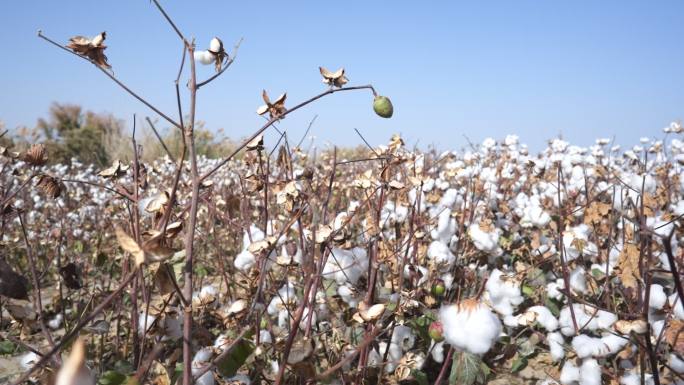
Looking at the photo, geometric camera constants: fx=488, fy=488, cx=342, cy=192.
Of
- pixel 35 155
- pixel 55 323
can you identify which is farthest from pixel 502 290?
pixel 55 323

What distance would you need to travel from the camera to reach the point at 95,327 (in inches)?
46.7

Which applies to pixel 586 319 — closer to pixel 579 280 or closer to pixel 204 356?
pixel 579 280

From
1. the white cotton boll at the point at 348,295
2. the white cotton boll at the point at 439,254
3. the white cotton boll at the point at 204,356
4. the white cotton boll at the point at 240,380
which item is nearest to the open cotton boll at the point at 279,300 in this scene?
the white cotton boll at the point at 348,295

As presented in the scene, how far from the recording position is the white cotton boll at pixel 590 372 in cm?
133

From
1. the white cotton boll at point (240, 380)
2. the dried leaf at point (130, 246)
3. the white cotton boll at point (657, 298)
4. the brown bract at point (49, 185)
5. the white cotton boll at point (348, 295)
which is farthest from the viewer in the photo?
the white cotton boll at point (348, 295)

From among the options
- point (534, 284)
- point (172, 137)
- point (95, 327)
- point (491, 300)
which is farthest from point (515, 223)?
point (172, 137)

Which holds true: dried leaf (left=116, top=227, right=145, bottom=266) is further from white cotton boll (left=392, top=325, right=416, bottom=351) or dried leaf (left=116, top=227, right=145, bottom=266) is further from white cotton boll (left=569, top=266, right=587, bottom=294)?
white cotton boll (left=569, top=266, right=587, bottom=294)

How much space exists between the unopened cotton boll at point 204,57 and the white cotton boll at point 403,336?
1.05 m

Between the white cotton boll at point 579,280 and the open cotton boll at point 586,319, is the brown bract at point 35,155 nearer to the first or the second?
the open cotton boll at point 586,319

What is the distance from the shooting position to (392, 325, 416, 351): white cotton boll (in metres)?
1.63

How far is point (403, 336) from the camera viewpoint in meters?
1.64

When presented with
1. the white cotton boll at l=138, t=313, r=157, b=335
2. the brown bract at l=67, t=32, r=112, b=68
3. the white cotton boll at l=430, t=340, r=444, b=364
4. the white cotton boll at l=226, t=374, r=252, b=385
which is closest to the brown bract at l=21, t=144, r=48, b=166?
the brown bract at l=67, t=32, r=112, b=68

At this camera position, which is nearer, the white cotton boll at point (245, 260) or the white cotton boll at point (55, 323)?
the white cotton boll at point (245, 260)

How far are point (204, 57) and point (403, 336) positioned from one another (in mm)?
1111
